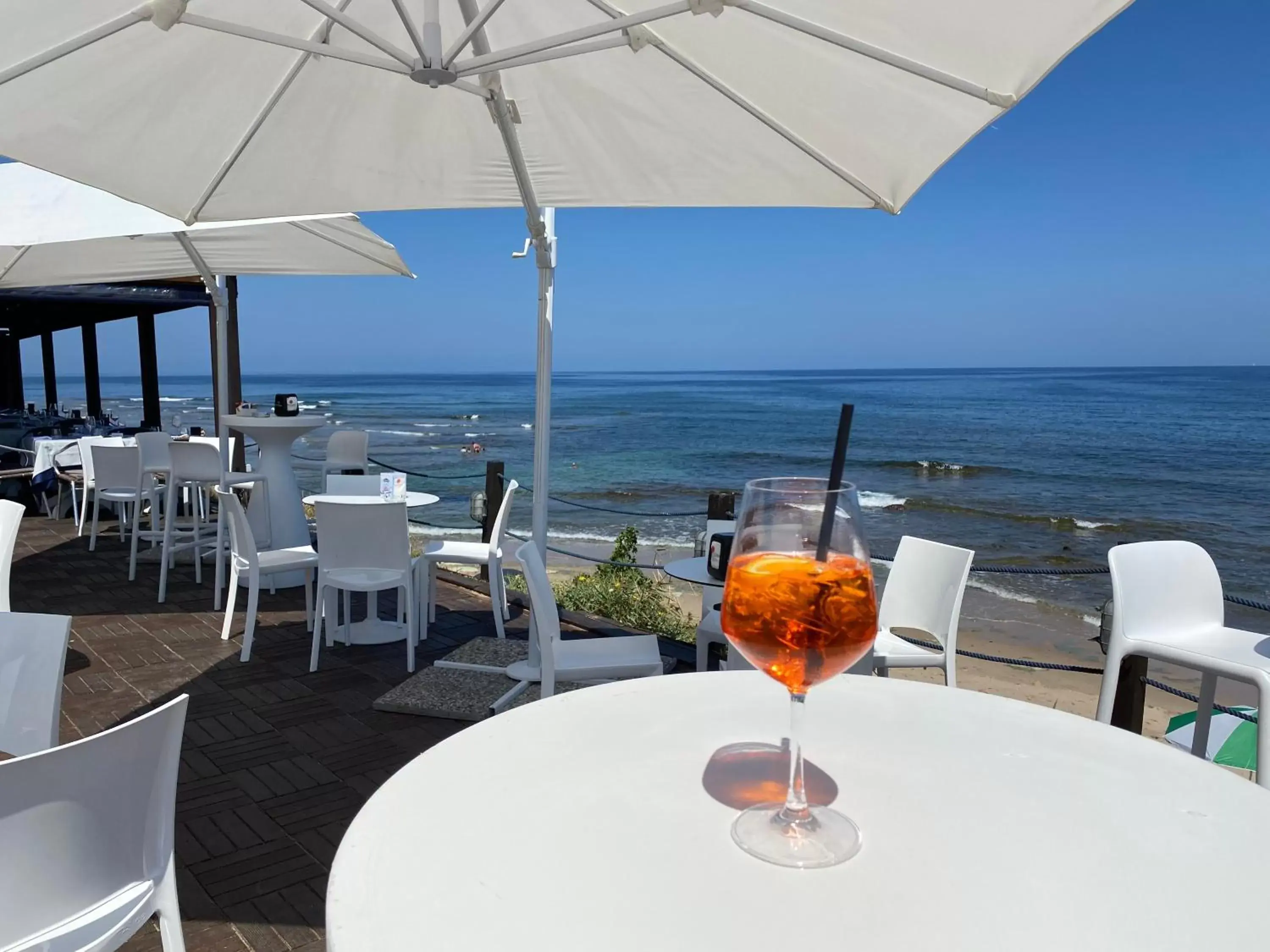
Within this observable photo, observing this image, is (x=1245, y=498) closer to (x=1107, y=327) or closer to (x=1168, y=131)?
(x=1168, y=131)

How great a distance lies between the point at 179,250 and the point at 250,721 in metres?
4.19

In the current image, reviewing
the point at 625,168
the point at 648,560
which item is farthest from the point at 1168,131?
the point at 625,168

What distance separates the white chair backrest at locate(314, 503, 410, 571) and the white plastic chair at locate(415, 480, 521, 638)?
352 millimetres

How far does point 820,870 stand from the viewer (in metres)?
0.69

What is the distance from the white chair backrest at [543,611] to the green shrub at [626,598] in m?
2.15

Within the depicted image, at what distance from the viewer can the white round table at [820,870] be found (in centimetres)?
61

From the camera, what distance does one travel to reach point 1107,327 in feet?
166

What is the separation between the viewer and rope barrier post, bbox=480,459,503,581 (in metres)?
5.54

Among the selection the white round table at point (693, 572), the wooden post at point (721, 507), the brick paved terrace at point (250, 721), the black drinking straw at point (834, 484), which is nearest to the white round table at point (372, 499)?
the brick paved terrace at point (250, 721)

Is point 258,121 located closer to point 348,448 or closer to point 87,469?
point 348,448

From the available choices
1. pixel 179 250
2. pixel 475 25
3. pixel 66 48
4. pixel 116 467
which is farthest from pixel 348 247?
pixel 475 25

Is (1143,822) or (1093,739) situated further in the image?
(1093,739)

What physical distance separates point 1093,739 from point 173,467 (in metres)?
6.06

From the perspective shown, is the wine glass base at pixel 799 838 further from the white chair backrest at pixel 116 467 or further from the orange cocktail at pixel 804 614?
the white chair backrest at pixel 116 467
